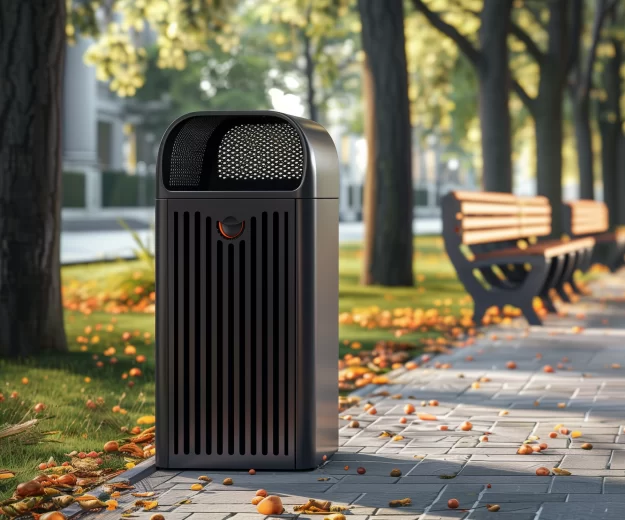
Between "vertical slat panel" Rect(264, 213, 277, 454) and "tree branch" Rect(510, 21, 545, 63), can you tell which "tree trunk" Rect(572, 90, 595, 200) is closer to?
"tree branch" Rect(510, 21, 545, 63)

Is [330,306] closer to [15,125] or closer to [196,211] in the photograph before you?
[196,211]

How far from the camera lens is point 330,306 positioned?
5.98 meters

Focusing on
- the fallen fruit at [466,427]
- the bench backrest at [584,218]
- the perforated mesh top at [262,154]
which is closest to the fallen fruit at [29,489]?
the perforated mesh top at [262,154]

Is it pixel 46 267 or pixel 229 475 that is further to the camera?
pixel 46 267

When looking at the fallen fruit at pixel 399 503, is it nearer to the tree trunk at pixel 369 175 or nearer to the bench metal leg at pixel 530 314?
the bench metal leg at pixel 530 314

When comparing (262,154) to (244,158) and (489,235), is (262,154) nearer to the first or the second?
(244,158)

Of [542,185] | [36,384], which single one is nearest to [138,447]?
[36,384]

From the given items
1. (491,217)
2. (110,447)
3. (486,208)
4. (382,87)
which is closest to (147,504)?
(110,447)

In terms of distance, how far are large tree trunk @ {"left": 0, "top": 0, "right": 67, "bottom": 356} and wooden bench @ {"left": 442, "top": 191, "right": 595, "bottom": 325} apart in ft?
12.5

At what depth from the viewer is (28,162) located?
30.5 ft

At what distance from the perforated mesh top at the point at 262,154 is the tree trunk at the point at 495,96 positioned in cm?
1317

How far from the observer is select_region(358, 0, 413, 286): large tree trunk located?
17047 mm

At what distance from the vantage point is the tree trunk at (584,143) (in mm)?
25969

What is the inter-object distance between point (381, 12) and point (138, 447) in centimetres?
1162
